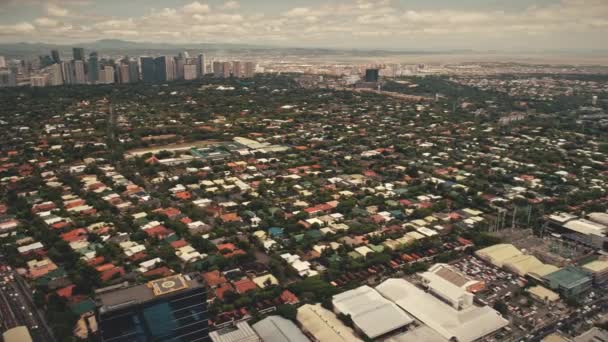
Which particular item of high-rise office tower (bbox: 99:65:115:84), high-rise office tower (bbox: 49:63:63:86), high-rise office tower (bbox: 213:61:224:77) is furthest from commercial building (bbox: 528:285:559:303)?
high-rise office tower (bbox: 213:61:224:77)

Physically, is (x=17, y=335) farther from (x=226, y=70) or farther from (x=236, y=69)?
(x=236, y=69)

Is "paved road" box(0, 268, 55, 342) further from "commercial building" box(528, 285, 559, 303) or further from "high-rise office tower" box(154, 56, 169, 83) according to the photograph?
"high-rise office tower" box(154, 56, 169, 83)

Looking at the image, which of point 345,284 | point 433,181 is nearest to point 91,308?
point 345,284

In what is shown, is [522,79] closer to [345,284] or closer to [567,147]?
[567,147]

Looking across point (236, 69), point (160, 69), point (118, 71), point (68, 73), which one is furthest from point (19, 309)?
point (236, 69)

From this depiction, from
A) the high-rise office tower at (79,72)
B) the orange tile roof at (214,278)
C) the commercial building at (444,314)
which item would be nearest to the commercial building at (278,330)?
the orange tile roof at (214,278)

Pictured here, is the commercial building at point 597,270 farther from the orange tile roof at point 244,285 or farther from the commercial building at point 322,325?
the orange tile roof at point 244,285
